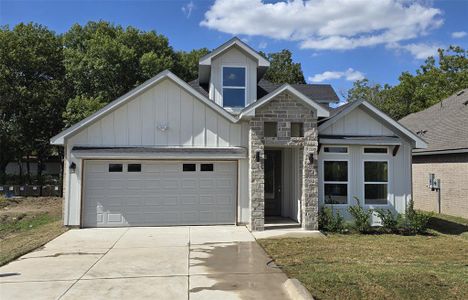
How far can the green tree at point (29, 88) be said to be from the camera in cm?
2872

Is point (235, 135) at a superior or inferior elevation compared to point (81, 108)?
inferior

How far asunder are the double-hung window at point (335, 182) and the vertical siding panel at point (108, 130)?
280 inches

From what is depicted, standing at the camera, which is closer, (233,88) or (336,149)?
(336,149)

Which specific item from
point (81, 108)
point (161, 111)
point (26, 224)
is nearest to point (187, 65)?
point (81, 108)

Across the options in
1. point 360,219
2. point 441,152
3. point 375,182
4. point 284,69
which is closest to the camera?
point 360,219

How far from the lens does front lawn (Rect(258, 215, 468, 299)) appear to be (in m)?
6.69

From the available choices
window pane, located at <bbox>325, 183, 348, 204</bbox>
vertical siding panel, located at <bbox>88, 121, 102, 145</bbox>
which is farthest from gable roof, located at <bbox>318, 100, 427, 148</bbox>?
vertical siding panel, located at <bbox>88, 121, 102, 145</bbox>

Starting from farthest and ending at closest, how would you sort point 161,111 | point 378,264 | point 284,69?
point 284,69 → point 161,111 → point 378,264

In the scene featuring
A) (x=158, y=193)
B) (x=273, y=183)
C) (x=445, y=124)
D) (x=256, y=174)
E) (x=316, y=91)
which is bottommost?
(x=158, y=193)

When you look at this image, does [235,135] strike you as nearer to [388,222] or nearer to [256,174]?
[256,174]

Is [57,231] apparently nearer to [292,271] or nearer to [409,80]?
[292,271]

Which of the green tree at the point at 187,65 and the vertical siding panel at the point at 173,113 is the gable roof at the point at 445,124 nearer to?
the vertical siding panel at the point at 173,113

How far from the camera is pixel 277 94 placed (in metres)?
12.9

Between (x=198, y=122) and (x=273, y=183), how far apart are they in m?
3.89
